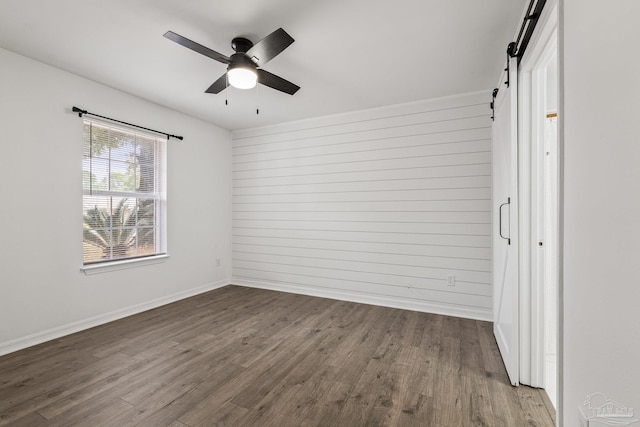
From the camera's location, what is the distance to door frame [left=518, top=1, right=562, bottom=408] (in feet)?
6.42

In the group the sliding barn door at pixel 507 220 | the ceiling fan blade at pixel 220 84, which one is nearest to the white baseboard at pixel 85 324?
the ceiling fan blade at pixel 220 84

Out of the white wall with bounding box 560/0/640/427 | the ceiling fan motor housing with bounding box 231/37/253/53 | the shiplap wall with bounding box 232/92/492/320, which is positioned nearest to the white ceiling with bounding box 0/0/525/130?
the ceiling fan motor housing with bounding box 231/37/253/53

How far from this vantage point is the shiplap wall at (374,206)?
3361mm

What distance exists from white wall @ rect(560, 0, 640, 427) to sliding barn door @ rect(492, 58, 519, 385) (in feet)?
2.99

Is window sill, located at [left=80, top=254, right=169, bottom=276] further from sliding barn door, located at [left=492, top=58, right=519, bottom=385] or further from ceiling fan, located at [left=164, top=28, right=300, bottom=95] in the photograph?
sliding barn door, located at [left=492, top=58, right=519, bottom=385]

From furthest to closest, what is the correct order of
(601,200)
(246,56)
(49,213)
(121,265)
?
(121,265) < (49,213) < (246,56) < (601,200)

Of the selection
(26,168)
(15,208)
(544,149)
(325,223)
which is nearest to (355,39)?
(544,149)

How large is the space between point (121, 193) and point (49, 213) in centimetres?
74

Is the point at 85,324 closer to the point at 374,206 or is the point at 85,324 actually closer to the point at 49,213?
the point at 49,213

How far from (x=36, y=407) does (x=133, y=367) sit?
568 millimetres

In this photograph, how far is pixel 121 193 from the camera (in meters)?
3.44

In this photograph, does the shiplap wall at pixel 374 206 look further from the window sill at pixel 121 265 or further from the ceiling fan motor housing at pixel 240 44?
the ceiling fan motor housing at pixel 240 44

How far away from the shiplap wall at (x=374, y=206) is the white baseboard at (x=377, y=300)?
0.05 ft

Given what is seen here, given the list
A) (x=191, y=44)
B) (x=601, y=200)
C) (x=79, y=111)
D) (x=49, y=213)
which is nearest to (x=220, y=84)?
(x=191, y=44)
